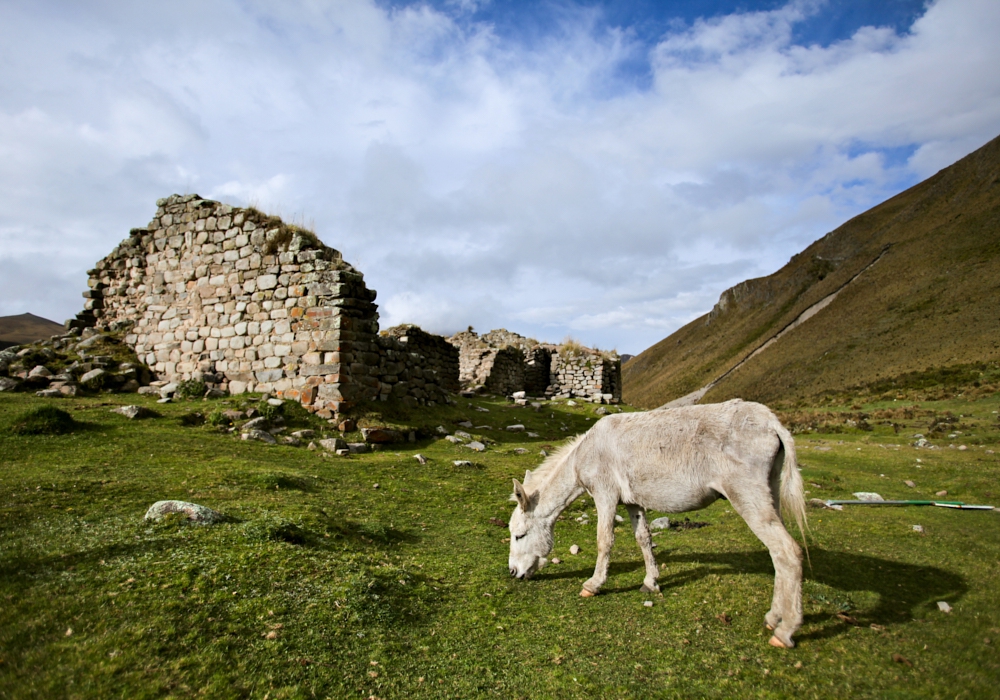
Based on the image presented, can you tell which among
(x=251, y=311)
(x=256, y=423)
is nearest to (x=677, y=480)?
(x=256, y=423)

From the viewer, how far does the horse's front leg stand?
4930 millimetres

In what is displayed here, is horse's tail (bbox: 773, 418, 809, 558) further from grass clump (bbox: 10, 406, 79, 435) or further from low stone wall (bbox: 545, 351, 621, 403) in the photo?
low stone wall (bbox: 545, 351, 621, 403)

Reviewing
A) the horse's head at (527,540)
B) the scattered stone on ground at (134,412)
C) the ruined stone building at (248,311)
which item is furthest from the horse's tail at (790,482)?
the scattered stone on ground at (134,412)

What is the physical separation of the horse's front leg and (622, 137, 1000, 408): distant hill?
4462 centimetres

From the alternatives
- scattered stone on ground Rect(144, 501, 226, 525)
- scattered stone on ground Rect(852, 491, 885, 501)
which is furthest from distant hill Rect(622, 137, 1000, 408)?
scattered stone on ground Rect(144, 501, 226, 525)

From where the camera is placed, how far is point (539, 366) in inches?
1220

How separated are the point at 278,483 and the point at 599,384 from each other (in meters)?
24.3

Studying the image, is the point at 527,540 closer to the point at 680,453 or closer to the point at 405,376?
the point at 680,453

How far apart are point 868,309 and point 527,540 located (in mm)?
95327

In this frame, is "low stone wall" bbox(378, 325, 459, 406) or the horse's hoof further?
"low stone wall" bbox(378, 325, 459, 406)

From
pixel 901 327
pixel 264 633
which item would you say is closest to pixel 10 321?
pixel 264 633

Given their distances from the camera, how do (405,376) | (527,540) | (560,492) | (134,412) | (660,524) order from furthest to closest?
1. (405,376)
2. (134,412)
3. (660,524)
4. (560,492)
5. (527,540)

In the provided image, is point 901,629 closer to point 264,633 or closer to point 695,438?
point 695,438

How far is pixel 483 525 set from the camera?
7.03 m
